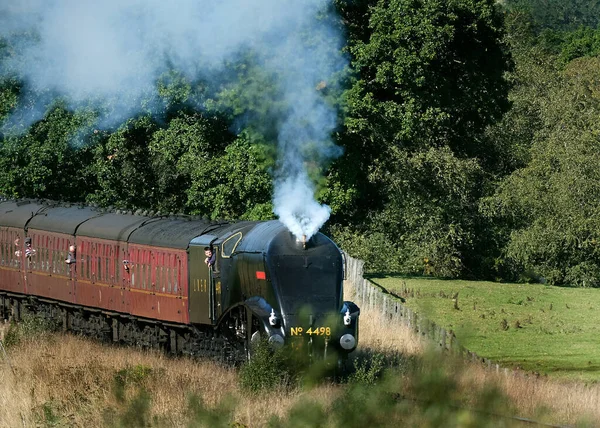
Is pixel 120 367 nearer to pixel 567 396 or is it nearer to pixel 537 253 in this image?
pixel 567 396

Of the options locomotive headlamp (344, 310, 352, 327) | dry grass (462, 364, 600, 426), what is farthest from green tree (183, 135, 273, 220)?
locomotive headlamp (344, 310, 352, 327)

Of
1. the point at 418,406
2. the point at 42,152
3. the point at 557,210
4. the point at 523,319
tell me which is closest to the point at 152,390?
the point at 418,406

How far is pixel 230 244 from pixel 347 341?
3.16 metres

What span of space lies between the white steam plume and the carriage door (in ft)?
5.89

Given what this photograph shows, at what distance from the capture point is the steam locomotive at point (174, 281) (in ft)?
55.9

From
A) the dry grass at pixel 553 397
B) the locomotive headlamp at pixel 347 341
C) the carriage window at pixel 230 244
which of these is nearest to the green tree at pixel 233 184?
the carriage window at pixel 230 244

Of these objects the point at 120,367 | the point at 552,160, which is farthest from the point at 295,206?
the point at 552,160

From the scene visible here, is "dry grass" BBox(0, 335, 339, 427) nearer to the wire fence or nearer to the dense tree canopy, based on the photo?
the wire fence

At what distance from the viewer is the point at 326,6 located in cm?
3247

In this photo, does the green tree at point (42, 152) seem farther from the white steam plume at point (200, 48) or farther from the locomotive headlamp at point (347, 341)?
the locomotive headlamp at point (347, 341)

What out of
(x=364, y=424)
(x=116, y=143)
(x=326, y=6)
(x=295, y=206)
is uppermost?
(x=326, y=6)

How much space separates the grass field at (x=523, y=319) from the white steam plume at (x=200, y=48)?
4.94 metres

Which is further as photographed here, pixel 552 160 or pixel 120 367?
pixel 552 160

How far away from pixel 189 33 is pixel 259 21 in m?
4.03
